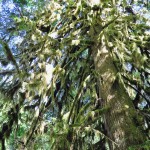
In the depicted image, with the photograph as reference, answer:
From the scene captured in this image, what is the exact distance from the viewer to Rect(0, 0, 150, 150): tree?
3654 mm

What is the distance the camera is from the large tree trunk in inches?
133

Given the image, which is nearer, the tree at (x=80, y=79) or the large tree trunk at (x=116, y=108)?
the large tree trunk at (x=116, y=108)

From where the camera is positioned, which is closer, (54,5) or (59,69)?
(59,69)

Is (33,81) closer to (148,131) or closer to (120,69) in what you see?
(120,69)

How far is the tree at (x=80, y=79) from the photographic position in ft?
12.0

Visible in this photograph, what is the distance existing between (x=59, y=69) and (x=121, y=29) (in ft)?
4.40

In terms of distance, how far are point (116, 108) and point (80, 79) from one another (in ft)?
4.20

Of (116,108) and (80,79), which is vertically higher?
(80,79)

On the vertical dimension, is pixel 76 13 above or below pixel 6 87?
above

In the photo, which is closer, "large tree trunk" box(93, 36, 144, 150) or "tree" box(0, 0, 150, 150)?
"large tree trunk" box(93, 36, 144, 150)

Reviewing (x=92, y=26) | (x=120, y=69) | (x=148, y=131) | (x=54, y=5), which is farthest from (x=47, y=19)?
(x=148, y=131)

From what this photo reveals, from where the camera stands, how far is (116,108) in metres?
3.79

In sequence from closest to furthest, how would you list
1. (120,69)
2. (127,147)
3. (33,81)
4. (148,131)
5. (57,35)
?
(127,147), (148,131), (33,81), (120,69), (57,35)

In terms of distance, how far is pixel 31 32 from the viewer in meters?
5.06
